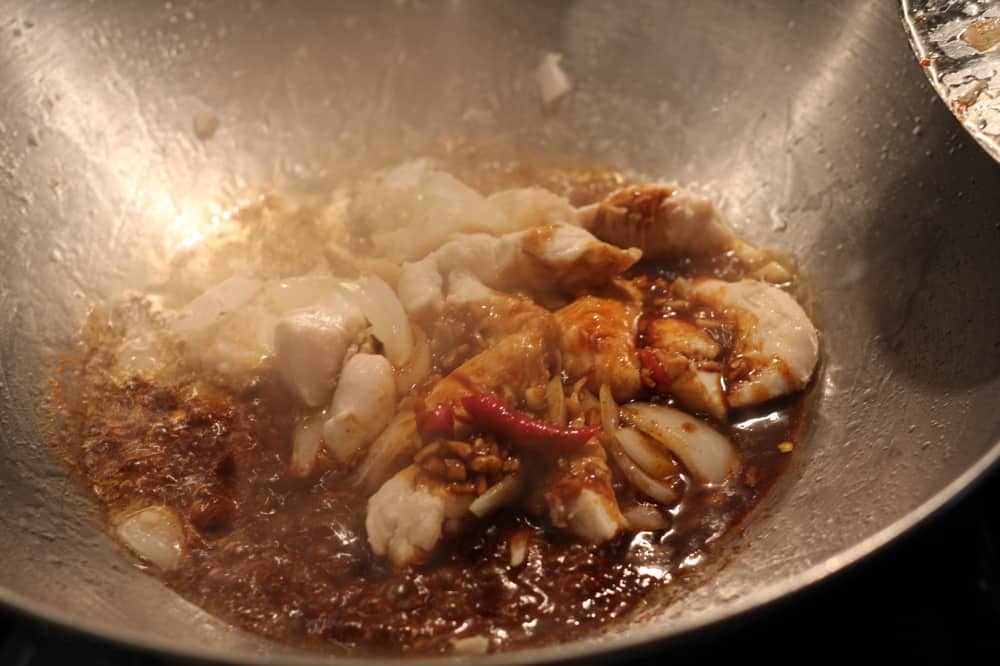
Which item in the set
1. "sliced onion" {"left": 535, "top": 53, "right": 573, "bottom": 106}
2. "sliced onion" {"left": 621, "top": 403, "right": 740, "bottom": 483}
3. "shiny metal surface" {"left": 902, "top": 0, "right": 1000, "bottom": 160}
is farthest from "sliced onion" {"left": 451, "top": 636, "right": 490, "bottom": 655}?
"sliced onion" {"left": 535, "top": 53, "right": 573, "bottom": 106}

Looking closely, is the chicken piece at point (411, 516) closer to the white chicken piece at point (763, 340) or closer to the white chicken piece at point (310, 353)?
the white chicken piece at point (310, 353)

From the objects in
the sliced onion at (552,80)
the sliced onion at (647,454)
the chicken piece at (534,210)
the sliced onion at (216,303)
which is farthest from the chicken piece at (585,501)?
the sliced onion at (552,80)

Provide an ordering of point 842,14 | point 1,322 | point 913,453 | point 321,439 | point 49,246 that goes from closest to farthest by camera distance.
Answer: point 913,453, point 321,439, point 1,322, point 49,246, point 842,14

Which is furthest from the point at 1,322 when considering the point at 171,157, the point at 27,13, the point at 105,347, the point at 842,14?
the point at 842,14

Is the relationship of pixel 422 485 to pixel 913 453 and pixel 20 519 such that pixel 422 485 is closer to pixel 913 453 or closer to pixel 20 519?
pixel 20 519

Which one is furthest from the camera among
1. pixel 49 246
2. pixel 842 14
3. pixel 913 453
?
pixel 842 14

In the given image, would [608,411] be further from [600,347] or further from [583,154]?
[583,154]

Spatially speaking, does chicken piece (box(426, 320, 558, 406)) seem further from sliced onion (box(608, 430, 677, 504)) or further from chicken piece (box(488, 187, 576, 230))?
chicken piece (box(488, 187, 576, 230))

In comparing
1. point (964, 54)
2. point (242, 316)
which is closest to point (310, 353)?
point (242, 316)
